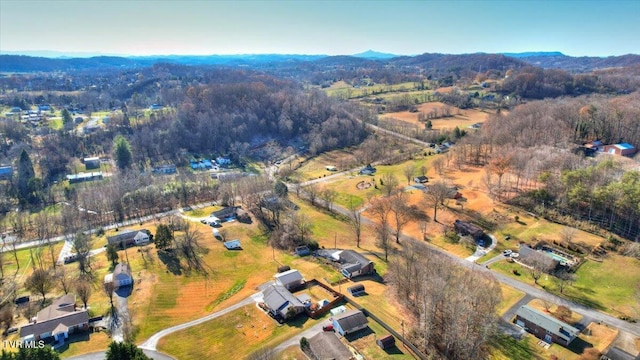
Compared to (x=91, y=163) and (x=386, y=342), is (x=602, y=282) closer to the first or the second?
(x=386, y=342)

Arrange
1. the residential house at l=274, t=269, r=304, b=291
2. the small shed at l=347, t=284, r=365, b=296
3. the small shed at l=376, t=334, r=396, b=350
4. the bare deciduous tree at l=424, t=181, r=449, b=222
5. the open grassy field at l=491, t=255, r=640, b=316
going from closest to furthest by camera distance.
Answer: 1. the small shed at l=376, t=334, r=396, b=350
2. the open grassy field at l=491, t=255, r=640, b=316
3. the small shed at l=347, t=284, r=365, b=296
4. the residential house at l=274, t=269, r=304, b=291
5. the bare deciduous tree at l=424, t=181, r=449, b=222

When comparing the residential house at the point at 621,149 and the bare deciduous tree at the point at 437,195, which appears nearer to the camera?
the bare deciduous tree at the point at 437,195

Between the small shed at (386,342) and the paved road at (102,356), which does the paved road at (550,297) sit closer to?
the small shed at (386,342)

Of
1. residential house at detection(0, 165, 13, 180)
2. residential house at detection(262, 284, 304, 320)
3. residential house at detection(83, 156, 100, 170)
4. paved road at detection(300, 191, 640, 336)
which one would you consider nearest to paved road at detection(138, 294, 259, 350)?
residential house at detection(262, 284, 304, 320)

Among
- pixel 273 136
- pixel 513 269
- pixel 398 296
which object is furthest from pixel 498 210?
pixel 273 136

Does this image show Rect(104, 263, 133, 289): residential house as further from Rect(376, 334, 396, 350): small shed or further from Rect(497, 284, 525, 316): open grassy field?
Rect(497, 284, 525, 316): open grassy field

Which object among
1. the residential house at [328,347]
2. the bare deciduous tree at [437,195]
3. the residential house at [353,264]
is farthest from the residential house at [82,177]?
the residential house at [328,347]

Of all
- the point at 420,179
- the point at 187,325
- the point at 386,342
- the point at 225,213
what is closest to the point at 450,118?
the point at 420,179

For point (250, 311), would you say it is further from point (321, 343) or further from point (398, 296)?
point (398, 296)
